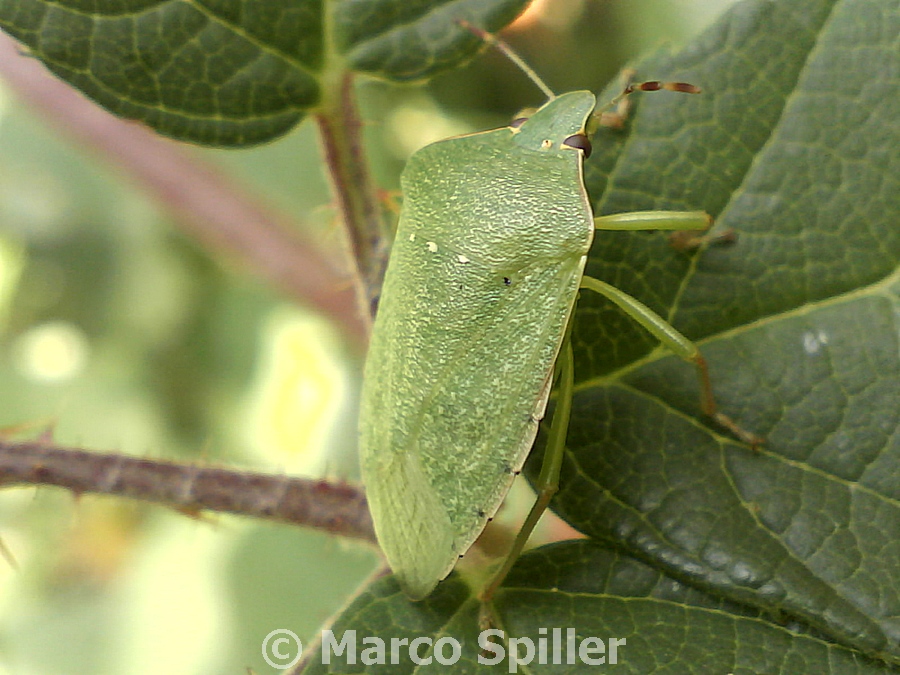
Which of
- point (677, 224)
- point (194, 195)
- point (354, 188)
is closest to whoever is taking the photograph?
point (677, 224)

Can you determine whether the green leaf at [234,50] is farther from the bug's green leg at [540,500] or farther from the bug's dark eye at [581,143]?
the bug's green leg at [540,500]

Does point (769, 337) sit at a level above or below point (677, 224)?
below

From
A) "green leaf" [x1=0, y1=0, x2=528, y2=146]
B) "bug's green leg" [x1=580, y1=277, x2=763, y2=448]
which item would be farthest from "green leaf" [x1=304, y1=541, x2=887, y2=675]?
"green leaf" [x1=0, y1=0, x2=528, y2=146]

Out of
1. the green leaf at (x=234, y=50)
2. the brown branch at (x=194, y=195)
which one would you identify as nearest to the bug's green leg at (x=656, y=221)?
the green leaf at (x=234, y=50)

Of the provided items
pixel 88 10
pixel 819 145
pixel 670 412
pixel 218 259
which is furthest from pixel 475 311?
pixel 218 259

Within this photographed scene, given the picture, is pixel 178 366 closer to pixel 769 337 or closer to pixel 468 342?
pixel 468 342

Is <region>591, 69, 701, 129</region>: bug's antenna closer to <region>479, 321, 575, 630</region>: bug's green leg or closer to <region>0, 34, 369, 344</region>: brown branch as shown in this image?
<region>479, 321, 575, 630</region>: bug's green leg

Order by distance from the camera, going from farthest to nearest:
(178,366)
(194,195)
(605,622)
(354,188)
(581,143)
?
(178,366)
(194,195)
(354,188)
(581,143)
(605,622)

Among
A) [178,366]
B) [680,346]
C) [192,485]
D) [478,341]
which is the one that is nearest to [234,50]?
[478,341]
